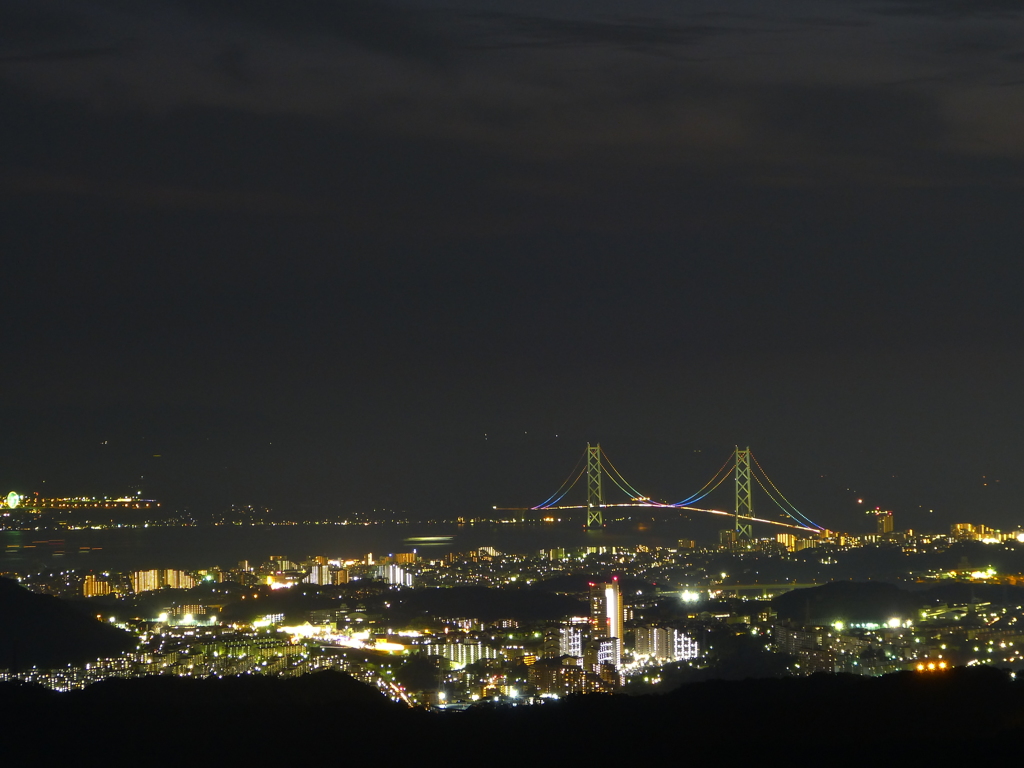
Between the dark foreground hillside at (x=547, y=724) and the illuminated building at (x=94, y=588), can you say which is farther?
the illuminated building at (x=94, y=588)

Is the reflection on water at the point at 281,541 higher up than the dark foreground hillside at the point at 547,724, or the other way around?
the reflection on water at the point at 281,541

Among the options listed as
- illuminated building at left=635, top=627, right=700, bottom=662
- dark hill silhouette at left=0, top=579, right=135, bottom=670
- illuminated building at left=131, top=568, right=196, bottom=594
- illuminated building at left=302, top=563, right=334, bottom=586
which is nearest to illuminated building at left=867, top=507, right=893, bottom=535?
illuminated building at left=302, top=563, right=334, bottom=586

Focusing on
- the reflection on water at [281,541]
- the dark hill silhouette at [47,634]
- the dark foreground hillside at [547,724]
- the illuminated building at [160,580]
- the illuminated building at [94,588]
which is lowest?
the dark foreground hillside at [547,724]

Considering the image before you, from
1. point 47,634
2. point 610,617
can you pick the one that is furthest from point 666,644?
point 47,634

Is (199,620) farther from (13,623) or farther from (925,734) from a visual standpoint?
(925,734)

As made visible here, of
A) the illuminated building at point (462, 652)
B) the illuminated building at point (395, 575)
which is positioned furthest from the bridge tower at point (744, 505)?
the illuminated building at point (462, 652)

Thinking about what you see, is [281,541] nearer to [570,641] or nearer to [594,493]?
[594,493]

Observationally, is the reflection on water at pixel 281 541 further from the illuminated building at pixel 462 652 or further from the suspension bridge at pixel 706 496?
the illuminated building at pixel 462 652

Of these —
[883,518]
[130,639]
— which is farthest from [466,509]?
[130,639]
